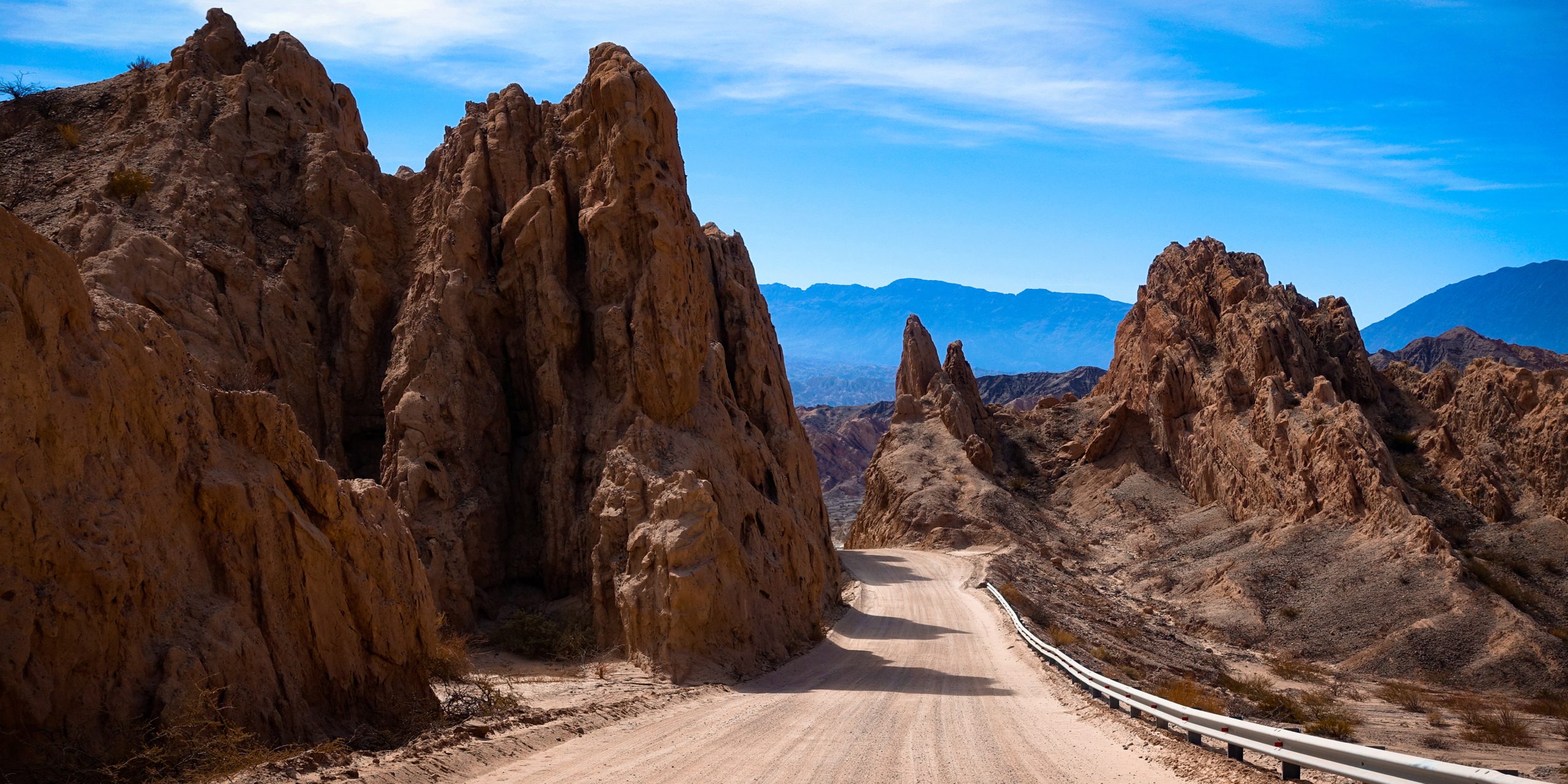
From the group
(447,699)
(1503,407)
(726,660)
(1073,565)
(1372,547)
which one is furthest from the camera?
(1073,565)

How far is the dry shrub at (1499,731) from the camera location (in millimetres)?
23969

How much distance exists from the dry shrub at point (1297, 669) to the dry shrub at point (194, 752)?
1372 inches

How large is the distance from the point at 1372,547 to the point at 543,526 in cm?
3831

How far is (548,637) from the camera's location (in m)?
23.2

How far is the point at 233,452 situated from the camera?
1371cm

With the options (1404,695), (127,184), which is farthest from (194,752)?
(1404,695)

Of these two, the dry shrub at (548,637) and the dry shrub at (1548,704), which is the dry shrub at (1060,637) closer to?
the dry shrub at (548,637)

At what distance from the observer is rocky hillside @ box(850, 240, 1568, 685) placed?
41.8 m

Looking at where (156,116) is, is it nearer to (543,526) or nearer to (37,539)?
(543,526)

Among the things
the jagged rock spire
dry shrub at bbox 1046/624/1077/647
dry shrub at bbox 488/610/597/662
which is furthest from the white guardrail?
the jagged rock spire

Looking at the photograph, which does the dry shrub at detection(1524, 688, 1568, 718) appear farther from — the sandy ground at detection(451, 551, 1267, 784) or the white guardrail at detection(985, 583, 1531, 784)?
the white guardrail at detection(985, 583, 1531, 784)

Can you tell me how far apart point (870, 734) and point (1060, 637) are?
1531cm

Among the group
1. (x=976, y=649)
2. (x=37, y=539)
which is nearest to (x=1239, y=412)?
(x=976, y=649)

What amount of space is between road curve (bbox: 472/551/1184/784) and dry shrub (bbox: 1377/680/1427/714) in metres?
13.6
